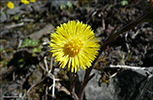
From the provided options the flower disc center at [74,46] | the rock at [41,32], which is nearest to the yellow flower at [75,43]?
the flower disc center at [74,46]

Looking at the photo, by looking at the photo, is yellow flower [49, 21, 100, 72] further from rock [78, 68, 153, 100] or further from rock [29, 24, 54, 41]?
rock [29, 24, 54, 41]

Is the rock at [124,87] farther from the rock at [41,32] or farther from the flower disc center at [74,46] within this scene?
the rock at [41,32]

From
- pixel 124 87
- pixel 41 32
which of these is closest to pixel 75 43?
pixel 124 87

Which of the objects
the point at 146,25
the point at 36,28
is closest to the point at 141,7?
the point at 146,25

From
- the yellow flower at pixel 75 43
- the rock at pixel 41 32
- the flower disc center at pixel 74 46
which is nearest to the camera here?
the yellow flower at pixel 75 43

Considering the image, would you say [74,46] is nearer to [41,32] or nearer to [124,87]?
[124,87]

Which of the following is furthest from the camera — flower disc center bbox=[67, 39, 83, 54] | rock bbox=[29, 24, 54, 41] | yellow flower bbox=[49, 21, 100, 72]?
rock bbox=[29, 24, 54, 41]

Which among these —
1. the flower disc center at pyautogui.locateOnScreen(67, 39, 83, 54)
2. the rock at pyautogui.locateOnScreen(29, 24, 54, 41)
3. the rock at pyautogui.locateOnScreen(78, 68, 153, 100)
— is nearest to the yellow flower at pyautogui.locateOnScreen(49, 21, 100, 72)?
the flower disc center at pyautogui.locateOnScreen(67, 39, 83, 54)
